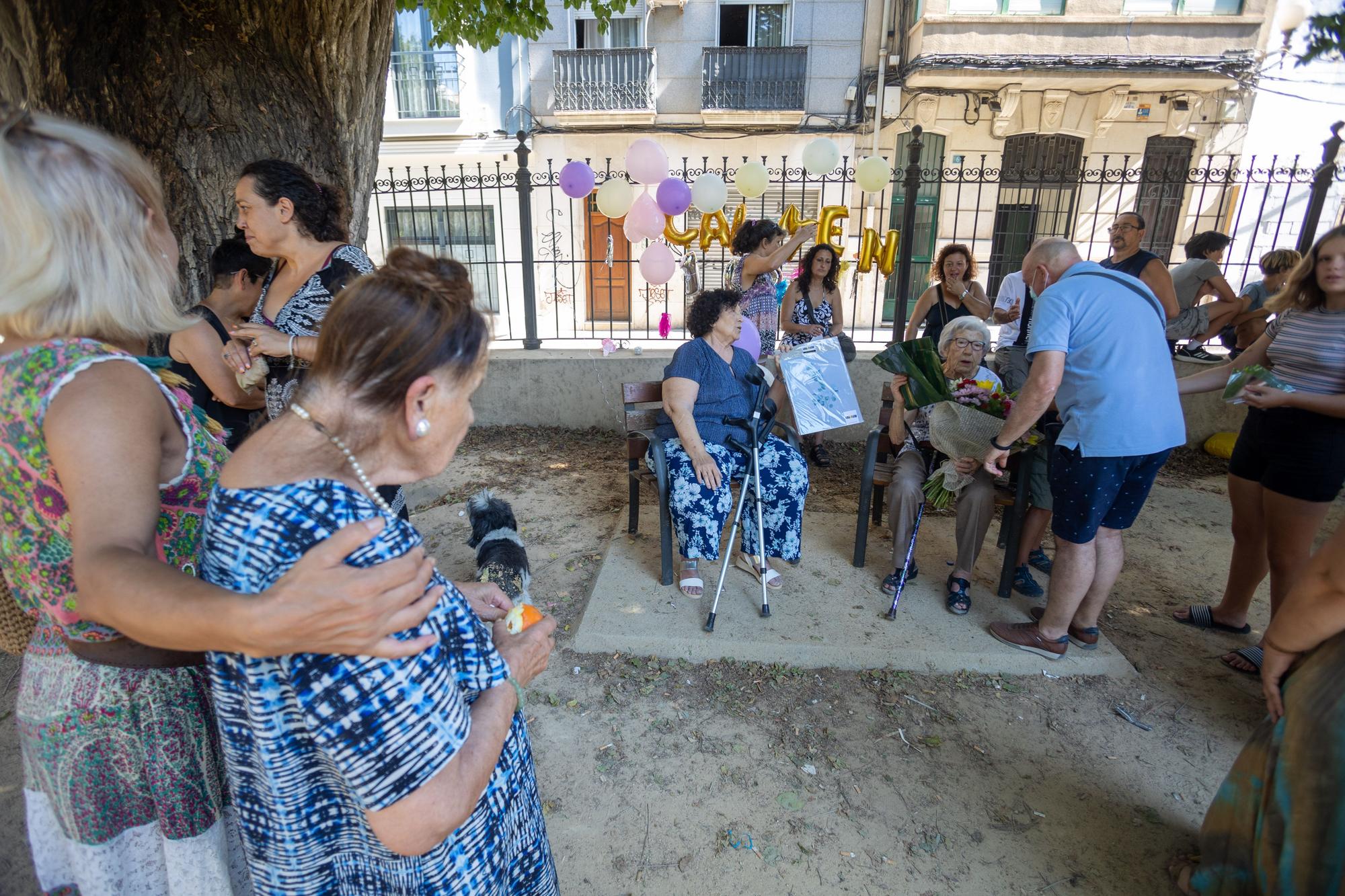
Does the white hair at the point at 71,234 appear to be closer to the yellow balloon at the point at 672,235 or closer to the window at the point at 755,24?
the yellow balloon at the point at 672,235

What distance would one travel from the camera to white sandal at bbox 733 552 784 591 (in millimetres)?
3549

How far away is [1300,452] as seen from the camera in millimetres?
2717

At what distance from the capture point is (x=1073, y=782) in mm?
2430

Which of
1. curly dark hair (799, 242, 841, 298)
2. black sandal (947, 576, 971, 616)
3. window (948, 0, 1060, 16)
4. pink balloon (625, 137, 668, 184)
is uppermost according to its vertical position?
window (948, 0, 1060, 16)

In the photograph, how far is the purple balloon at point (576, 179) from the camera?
661 centimetres

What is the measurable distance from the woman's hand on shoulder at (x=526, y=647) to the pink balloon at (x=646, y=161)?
20.1 ft

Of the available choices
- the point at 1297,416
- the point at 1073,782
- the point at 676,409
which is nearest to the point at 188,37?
Result: the point at 676,409

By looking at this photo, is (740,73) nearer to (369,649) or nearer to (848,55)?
(848,55)

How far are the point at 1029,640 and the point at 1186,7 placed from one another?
1258cm

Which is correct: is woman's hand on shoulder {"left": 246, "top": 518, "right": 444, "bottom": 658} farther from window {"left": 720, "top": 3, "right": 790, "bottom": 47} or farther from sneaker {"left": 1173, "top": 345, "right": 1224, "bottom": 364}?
window {"left": 720, "top": 3, "right": 790, "bottom": 47}

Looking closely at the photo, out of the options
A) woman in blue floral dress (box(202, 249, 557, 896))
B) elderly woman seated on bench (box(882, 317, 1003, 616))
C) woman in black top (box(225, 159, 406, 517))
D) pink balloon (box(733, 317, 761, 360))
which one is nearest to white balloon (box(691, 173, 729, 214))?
pink balloon (box(733, 317, 761, 360))

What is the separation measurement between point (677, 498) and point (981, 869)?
1.97 metres

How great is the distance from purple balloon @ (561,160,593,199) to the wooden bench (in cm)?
396

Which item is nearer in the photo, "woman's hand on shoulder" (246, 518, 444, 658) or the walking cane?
"woman's hand on shoulder" (246, 518, 444, 658)
